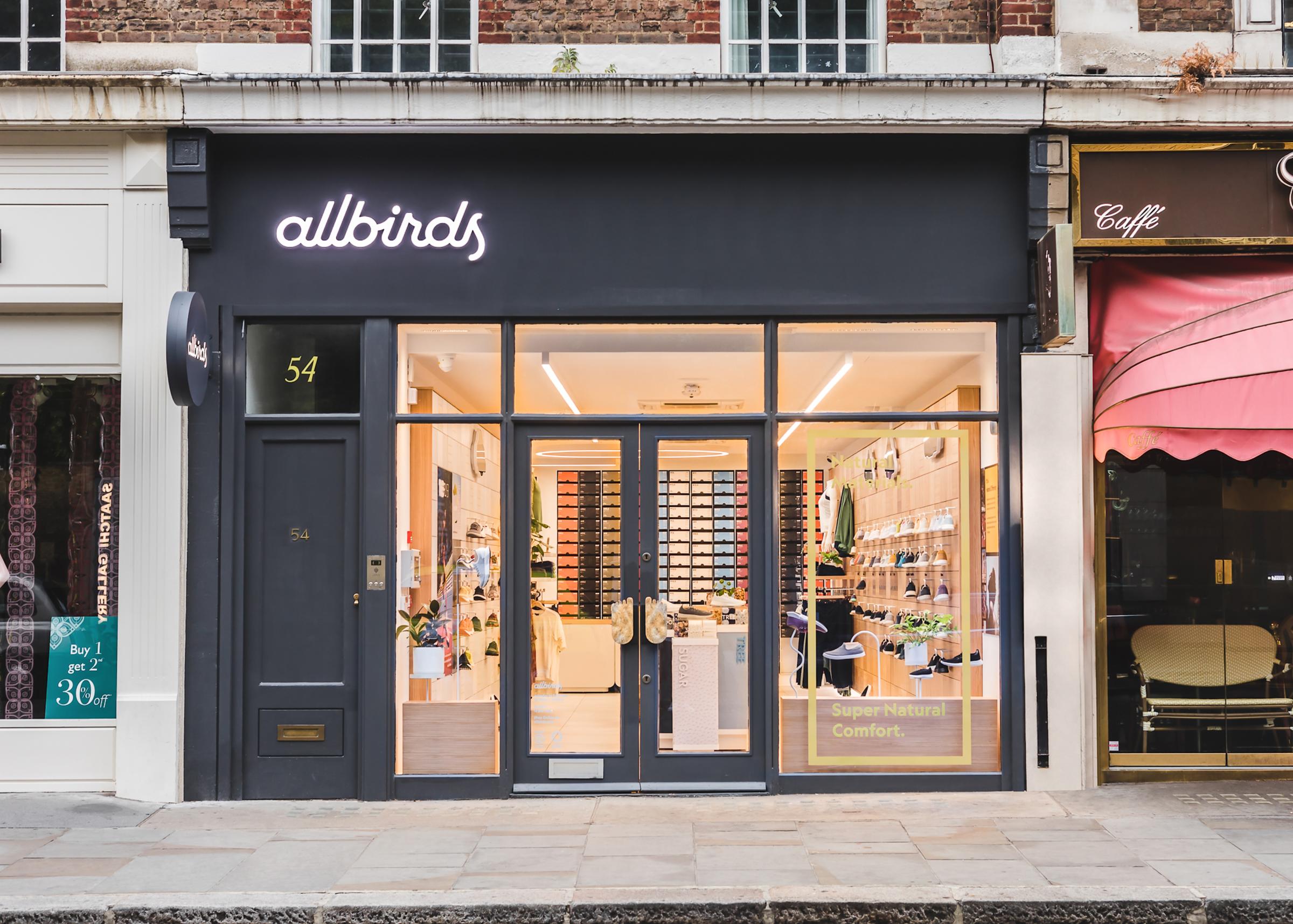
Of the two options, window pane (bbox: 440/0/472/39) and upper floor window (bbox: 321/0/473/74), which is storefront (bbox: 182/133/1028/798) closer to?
upper floor window (bbox: 321/0/473/74)

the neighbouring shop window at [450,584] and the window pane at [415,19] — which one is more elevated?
the window pane at [415,19]

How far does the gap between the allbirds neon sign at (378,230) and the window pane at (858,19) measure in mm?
3164

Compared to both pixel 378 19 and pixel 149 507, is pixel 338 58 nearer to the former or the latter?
pixel 378 19

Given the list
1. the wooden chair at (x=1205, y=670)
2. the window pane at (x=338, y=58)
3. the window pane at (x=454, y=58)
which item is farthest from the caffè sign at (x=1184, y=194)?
the window pane at (x=338, y=58)

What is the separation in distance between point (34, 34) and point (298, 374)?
3.26m

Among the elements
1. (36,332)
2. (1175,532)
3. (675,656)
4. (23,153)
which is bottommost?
(675,656)

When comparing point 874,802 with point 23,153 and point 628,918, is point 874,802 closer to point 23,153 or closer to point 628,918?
point 628,918

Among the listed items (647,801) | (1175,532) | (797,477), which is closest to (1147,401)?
(1175,532)

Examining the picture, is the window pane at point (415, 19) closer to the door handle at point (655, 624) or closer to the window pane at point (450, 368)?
the window pane at point (450, 368)

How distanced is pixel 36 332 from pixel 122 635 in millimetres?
2399

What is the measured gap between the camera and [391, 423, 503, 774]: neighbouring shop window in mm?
9188

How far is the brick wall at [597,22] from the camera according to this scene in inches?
366

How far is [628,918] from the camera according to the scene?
21.1 feet

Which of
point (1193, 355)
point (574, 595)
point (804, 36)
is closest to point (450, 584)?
point (574, 595)
